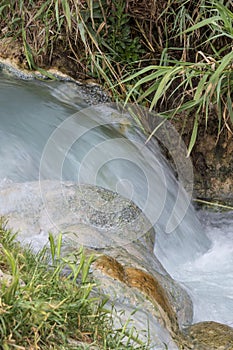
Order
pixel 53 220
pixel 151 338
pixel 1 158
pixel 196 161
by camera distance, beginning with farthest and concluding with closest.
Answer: pixel 196 161 → pixel 1 158 → pixel 53 220 → pixel 151 338

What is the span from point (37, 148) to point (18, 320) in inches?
82.2

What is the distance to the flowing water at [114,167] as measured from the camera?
3479 mm

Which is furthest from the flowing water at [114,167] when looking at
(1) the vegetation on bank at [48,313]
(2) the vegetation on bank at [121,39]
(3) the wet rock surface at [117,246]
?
(1) the vegetation on bank at [48,313]

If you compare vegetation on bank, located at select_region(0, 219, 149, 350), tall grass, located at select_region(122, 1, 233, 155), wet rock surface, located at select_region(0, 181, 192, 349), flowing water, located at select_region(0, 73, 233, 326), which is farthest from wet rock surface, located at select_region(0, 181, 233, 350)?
tall grass, located at select_region(122, 1, 233, 155)

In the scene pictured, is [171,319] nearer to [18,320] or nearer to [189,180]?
[18,320]

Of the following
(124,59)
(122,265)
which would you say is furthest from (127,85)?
(122,265)

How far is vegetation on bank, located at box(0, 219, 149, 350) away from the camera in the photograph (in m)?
1.70

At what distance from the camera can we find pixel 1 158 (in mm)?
3490

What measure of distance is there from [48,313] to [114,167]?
7.06 feet

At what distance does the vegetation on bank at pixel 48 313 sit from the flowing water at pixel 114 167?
1167 mm

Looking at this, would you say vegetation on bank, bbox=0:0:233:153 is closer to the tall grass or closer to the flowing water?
the tall grass

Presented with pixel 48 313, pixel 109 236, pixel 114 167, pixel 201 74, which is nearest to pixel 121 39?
pixel 114 167

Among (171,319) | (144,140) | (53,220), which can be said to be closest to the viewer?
(171,319)

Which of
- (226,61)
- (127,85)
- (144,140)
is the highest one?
(226,61)
